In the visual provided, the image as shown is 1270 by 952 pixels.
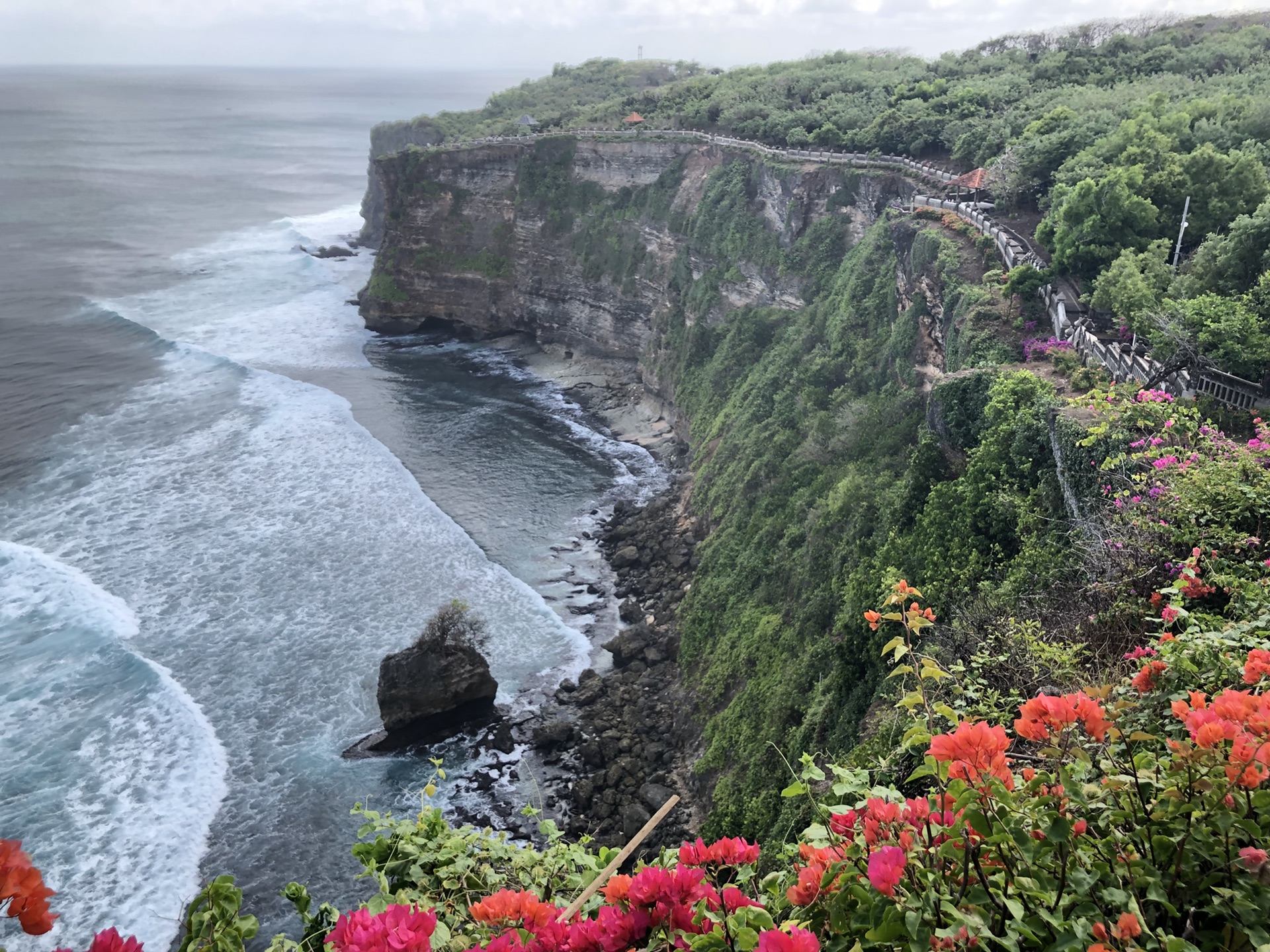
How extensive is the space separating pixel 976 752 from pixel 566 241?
62.8 m

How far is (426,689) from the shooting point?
28.8 m

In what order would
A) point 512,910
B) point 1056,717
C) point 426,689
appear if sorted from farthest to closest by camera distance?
point 426,689
point 512,910
point 1056,717

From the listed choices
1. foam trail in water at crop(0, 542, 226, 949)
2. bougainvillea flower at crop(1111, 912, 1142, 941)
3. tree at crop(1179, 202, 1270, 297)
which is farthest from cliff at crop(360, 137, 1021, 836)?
bougainvillea flower at crop(1111, 912, 1142, 941)

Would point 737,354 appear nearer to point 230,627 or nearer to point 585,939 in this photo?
point 230,627

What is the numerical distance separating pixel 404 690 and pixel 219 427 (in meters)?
29.9

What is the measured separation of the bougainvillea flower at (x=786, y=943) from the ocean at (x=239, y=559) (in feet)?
75.2

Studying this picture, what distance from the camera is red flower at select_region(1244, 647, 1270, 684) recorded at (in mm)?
4906

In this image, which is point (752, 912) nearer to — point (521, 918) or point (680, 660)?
point (521, 918)

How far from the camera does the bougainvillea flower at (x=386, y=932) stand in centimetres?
381

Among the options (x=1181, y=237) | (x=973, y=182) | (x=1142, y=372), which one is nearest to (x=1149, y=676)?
(x=1142, y=372)

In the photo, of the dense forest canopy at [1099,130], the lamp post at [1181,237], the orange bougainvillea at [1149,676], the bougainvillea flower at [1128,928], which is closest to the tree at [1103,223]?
the dense forest canopy at [1099,130]

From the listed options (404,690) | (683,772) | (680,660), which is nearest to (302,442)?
(404,690)

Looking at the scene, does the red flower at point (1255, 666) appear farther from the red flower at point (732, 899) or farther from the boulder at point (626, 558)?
the boulder at point (626, 558)

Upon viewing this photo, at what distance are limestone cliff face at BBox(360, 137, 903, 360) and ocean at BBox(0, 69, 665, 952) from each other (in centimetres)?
409
